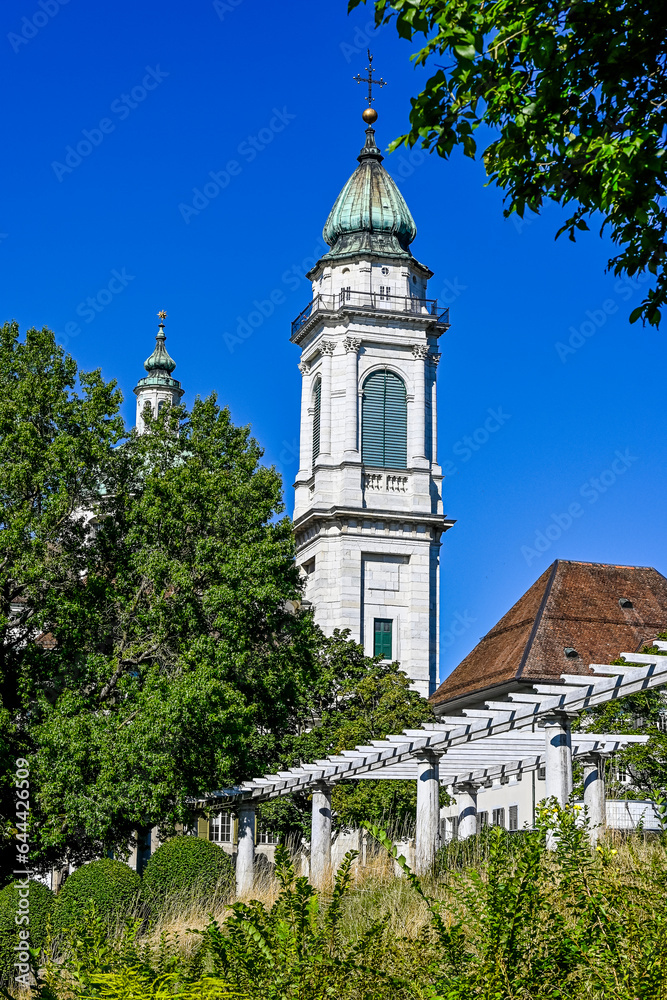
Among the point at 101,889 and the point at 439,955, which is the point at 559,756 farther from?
the point at 439,955

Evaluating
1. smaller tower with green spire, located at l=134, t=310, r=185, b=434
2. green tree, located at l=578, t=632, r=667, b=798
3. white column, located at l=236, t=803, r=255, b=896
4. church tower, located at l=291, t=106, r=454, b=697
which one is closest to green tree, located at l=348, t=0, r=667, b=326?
white column, located at l=236, t=803, r=255, b=896

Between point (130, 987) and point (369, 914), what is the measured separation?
5709 millimetres

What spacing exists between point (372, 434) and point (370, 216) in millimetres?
11802

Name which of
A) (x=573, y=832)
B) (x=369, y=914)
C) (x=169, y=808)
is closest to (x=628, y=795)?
(x=169, y=808)

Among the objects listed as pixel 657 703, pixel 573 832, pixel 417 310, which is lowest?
pixel 573 832

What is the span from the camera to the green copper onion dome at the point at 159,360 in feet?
323

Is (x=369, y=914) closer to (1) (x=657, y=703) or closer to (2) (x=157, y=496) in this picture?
(2) (x=157, y=496)

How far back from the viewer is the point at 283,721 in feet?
105

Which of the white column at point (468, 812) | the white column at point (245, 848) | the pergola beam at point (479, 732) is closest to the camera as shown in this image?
the pergola beam at point (479, 732)

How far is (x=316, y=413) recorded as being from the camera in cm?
6303

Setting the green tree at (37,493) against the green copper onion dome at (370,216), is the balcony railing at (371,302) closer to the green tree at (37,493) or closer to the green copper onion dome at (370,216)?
the green copper onion dome at (370,216)

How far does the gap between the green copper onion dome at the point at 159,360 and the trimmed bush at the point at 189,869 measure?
77134mm

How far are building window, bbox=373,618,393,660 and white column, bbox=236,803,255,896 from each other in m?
29.2

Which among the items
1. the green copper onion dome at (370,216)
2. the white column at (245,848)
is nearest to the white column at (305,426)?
the green copper onion dome at (370,216)
